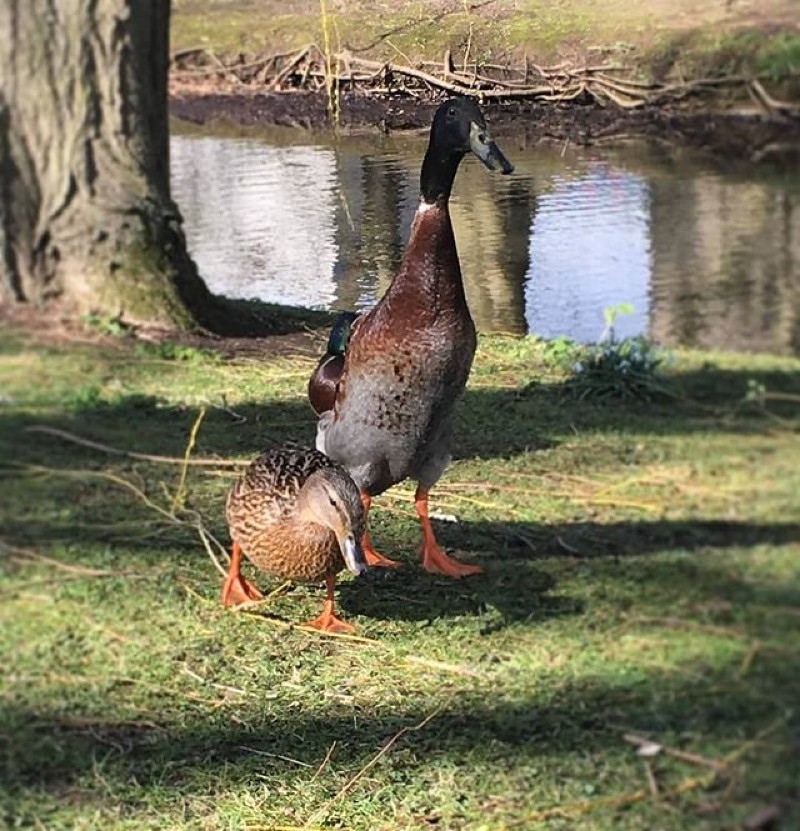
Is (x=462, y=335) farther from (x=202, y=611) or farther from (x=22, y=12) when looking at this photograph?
(x=202, y=611)

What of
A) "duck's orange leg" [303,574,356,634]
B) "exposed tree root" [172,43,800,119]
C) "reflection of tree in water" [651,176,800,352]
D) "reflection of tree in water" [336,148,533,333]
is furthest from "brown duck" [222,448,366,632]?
"reflection of tree in water" [651,176,800,352]

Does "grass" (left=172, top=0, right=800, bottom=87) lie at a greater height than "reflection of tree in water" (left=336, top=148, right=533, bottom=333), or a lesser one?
greater

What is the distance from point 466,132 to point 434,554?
0.99 metres

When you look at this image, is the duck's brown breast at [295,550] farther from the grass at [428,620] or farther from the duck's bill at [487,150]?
the duck's bill at [487,150]

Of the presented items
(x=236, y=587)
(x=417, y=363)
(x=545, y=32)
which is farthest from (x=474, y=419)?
(x=545, y=32)

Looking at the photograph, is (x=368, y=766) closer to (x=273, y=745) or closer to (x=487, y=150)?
(x=273, y=745)

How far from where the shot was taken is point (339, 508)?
1.58m

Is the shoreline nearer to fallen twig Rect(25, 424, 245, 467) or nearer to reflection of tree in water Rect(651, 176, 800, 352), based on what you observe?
reflection of tree in water Rect(651, 176, 800, 352)

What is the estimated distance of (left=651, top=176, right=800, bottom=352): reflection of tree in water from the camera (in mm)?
512

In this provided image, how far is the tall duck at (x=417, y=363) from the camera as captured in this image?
2.74 ft

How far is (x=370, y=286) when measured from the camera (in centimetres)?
106

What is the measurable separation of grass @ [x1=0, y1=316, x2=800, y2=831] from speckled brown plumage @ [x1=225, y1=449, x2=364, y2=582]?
0.31ft

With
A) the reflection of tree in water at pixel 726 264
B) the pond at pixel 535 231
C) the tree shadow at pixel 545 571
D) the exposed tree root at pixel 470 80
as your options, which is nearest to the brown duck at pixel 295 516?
the tree shadow at pixel 545 571

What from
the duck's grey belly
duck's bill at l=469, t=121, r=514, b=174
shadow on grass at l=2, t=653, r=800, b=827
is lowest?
shadow on grass at l=2, t=653, r=800, b=827
